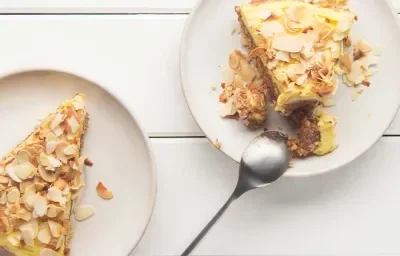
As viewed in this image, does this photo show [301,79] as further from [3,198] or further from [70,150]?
[3,198]

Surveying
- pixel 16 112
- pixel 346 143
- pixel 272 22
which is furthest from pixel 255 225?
pixel 16 112

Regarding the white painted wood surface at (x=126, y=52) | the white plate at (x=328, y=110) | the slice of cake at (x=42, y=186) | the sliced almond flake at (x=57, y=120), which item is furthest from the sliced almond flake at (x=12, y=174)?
Result: the white plate at (x=328, y=110)

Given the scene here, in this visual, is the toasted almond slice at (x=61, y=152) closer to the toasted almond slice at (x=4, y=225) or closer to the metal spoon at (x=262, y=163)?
the toasted almond slice at (x=4, y=225)

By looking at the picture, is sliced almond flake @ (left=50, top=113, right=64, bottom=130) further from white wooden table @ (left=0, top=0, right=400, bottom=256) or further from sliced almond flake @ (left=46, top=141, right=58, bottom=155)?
white wooden table @ (left=0, top=0, right=400, bottom=256)

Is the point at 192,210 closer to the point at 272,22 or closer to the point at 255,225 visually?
the point at 255,225

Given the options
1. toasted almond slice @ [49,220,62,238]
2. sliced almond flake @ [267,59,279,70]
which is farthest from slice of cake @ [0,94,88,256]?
sliced almond flake @ [267,59,279,70]

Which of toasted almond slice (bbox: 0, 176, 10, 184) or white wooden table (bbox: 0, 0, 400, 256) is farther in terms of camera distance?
white wooden table (bbox: 0, 0, 400, 256)

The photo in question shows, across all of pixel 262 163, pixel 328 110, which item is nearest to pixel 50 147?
pixel 262 163
